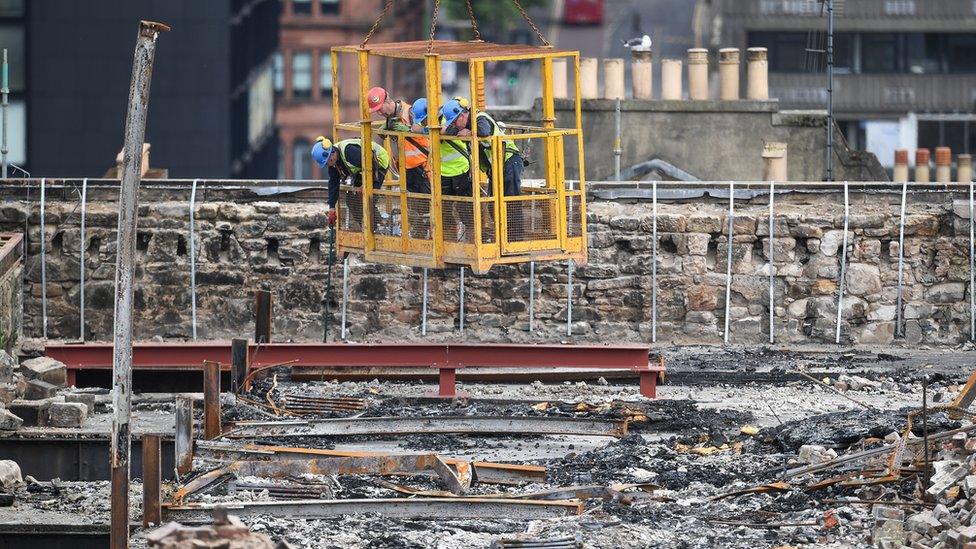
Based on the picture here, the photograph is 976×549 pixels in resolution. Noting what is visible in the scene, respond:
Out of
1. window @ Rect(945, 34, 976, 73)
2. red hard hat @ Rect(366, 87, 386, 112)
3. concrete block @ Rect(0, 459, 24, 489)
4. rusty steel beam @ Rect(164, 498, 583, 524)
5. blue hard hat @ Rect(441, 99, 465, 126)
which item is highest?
window @ Rect(945, 34, 976, 73)

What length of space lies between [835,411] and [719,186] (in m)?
5.40

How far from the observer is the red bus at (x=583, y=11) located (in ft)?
270

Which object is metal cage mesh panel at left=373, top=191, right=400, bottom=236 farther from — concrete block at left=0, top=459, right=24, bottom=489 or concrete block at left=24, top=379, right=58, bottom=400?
concrete block at left=0, top=459, right=24, bottom=489

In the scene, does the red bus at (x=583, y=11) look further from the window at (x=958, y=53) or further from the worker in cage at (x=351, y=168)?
the worker in cage at (x=351, y=168)

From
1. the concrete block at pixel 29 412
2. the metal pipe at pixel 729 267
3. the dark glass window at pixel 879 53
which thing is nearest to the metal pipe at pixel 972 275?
the metal pipe at pixel 729 267

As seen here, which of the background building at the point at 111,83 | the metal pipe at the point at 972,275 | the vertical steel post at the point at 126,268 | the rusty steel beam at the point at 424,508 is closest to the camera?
the vertical steel post at the point at 126,268

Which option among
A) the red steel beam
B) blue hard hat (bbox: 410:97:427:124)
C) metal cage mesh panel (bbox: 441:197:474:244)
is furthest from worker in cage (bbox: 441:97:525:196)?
the red steel beam

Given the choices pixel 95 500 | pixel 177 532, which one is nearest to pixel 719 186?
pixel 95 500

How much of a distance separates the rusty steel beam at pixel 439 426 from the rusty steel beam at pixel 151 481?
3228mm

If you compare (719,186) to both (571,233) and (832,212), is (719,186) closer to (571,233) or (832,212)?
(832,212)

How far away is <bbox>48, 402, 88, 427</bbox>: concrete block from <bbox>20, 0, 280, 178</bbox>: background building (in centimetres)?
2355

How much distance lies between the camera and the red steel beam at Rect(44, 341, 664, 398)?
2339 centimetres

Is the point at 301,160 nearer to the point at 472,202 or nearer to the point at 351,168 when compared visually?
the point at 351,168

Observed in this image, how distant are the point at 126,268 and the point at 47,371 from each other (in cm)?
554
